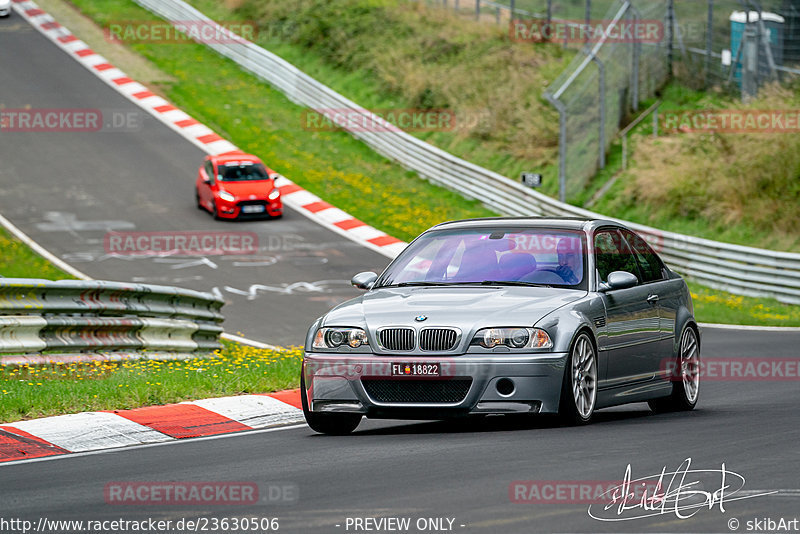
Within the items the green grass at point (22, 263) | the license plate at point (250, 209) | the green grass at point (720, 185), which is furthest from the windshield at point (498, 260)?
the license plate at point (250, 209)

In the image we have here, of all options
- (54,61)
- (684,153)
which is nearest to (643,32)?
(684,153)

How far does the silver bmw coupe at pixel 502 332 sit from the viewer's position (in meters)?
9.20

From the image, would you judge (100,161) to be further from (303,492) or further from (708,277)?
(303,492)

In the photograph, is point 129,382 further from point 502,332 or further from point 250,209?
point 250,209

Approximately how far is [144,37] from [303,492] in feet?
133

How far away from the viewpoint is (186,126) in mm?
37375

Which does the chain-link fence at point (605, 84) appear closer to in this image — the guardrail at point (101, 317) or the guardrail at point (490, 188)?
the guardrail at point (490, 188)

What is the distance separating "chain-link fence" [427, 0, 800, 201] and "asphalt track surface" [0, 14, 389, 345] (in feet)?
17.9

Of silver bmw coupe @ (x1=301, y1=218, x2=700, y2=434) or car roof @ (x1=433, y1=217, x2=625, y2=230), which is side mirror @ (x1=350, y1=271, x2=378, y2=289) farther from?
car roof @ (x1=433, y1=217, x2=625, y2=230)

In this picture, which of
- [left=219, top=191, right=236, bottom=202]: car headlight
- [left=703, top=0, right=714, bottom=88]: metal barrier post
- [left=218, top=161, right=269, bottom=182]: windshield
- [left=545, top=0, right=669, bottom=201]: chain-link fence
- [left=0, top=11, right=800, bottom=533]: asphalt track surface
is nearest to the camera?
[left=0, top=11, right=800, bottom=533]: asphalt track surface

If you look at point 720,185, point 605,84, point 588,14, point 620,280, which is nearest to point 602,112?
point 605,84

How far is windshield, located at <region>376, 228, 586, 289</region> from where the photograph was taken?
10250mm

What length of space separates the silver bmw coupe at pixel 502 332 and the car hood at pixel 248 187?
1991cm

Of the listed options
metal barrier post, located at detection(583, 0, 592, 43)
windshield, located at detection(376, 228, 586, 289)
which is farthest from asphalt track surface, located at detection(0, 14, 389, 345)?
metal barrier post, located at detection(583, 0, 592, 43)
